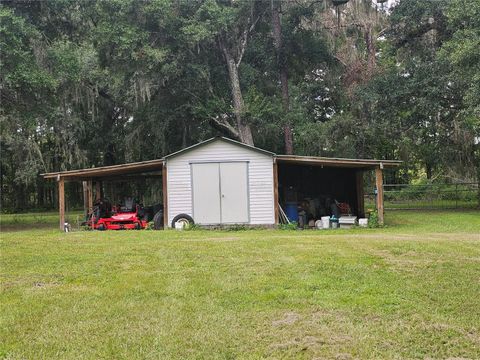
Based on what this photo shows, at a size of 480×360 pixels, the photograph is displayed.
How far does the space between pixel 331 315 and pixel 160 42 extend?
1528 centimetres

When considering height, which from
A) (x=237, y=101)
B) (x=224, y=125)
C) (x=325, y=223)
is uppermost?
(x=237, y=101)

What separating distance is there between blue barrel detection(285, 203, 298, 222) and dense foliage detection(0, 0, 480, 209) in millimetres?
4547

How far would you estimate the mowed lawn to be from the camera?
3602mm

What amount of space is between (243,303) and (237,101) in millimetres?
14535

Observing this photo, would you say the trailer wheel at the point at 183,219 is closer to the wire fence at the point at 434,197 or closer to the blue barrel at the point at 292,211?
the blue barrel at the point at 292,211

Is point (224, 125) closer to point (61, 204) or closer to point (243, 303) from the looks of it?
point (61, 204)

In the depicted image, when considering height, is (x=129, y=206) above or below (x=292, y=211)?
above

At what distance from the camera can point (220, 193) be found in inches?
527

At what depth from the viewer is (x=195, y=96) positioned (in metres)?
19.0

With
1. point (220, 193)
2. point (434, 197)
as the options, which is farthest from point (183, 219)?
point (434, 197)

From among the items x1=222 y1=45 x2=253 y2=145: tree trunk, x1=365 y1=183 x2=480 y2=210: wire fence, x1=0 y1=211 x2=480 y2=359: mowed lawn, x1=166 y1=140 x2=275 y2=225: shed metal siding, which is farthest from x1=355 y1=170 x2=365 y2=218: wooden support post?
x1=0 y1=211 x2=480 y2=359: mowed lawn

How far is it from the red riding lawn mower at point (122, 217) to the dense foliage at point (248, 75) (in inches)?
146

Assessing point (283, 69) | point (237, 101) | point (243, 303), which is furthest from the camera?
point (283, 69)

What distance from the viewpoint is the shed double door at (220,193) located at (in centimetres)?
1334
